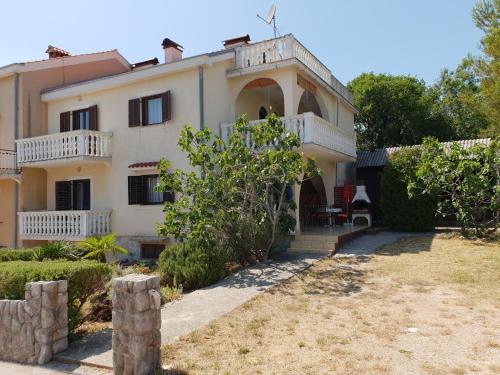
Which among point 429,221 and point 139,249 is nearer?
point 139,249

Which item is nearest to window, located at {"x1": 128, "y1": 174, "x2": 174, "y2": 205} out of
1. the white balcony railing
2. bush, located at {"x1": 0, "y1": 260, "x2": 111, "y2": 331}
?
the white balcony railing

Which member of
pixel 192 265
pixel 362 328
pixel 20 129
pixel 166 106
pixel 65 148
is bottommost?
pixel 362 328

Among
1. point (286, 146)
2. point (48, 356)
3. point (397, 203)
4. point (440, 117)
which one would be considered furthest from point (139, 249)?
point (440, 117)

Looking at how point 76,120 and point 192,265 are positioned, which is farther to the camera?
point 76,120

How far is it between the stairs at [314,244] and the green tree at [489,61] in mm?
9234

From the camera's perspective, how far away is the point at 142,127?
1490cm

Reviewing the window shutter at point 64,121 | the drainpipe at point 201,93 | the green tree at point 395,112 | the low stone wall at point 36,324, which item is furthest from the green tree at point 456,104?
the low stone wall at point 36,324

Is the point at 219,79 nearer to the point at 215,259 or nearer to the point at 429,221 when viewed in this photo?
the point at 215,259

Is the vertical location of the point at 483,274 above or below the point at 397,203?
below

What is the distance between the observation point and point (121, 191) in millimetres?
15312

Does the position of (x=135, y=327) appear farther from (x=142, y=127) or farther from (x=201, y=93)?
(x=142, y=127)

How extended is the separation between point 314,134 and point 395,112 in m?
20.6

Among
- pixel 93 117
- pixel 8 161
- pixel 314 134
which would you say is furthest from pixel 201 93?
pixel 8 161

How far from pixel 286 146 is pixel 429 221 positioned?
883 cm
